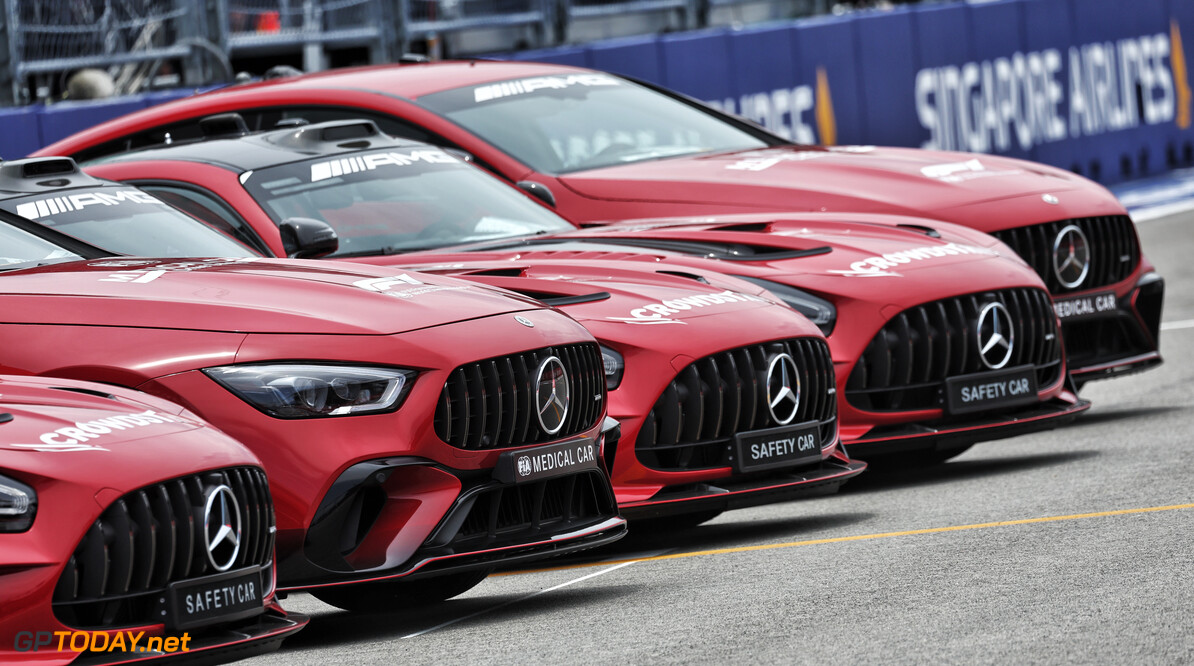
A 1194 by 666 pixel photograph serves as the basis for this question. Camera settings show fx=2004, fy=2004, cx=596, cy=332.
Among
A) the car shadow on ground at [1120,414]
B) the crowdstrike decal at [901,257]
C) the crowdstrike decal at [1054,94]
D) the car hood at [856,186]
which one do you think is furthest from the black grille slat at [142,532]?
the crowdstrike decal at [1054,94]

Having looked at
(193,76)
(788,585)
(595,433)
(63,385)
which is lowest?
(788,585)

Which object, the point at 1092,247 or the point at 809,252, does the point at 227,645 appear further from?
the point at 1092,247

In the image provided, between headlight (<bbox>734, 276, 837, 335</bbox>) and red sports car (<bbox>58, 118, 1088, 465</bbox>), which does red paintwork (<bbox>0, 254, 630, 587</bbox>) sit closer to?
red sports car (<bbox>58, 118, 1088, 465</bbox>)

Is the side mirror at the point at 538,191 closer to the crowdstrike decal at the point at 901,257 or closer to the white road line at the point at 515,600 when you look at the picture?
the crowdstrike decal at the point at 901,257

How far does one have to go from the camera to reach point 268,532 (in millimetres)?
5195

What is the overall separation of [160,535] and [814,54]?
14.7 m

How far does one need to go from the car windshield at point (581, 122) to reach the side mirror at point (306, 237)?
2.62 meters

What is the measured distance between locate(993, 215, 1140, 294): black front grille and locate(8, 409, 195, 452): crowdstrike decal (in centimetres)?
531

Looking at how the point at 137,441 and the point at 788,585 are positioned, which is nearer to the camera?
the point at 137,441

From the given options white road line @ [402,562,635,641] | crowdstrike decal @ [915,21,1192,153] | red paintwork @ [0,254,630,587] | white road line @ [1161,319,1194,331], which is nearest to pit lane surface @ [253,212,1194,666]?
white road line @ [402,562,635,641]


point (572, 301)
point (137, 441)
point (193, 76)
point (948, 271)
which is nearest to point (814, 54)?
point (193, 76)

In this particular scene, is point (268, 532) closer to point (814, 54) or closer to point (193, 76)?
point (193, 76)

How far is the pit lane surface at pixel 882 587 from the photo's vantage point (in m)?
5.12

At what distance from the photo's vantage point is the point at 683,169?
992 centimetres
